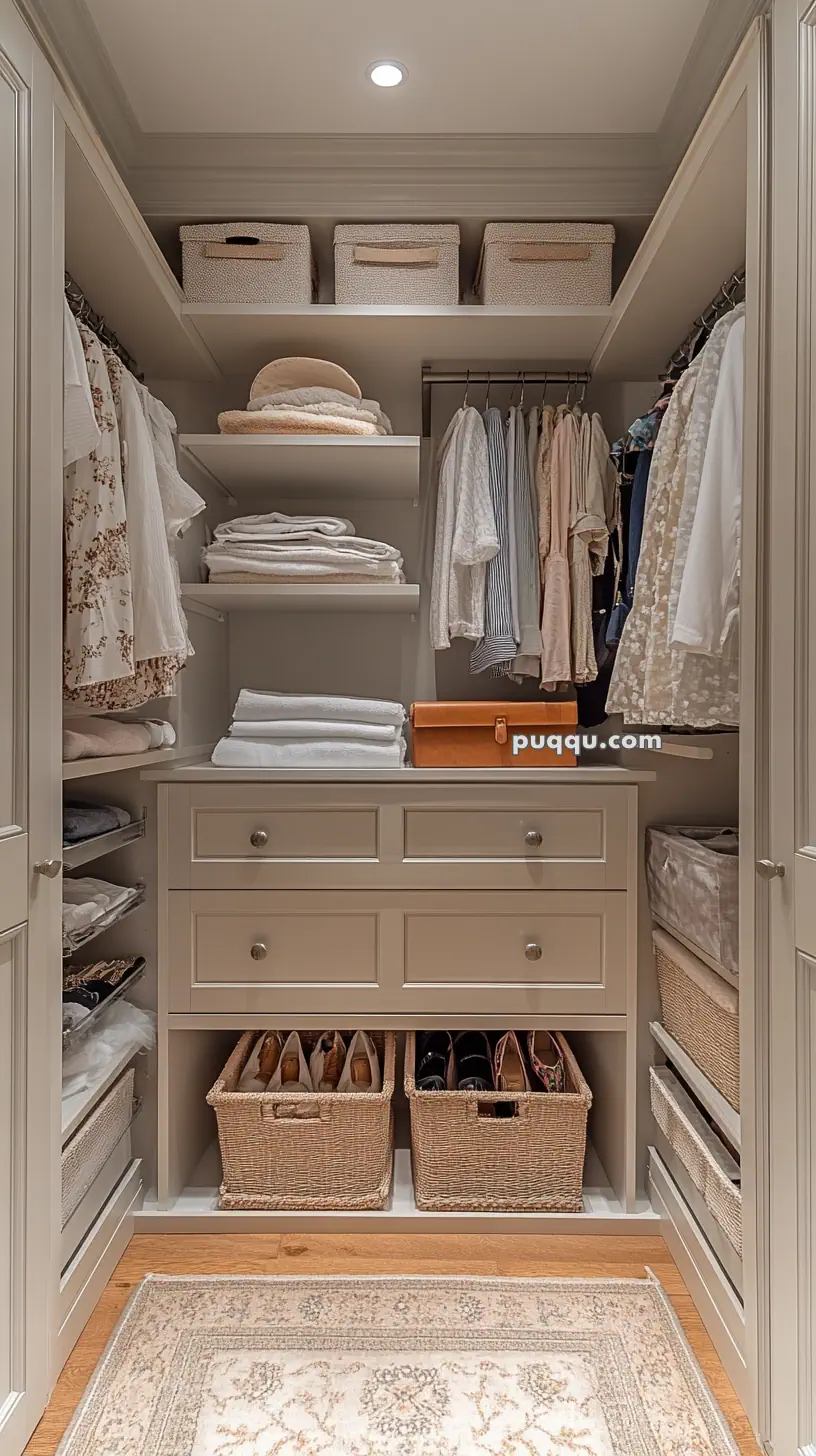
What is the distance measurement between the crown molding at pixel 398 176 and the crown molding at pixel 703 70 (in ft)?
0.25

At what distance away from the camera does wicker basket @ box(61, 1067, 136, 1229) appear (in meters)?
1.56

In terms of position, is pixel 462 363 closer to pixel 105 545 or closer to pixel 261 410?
pixel 261 410

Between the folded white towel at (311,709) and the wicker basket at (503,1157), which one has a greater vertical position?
the folded white towel at (311,709)

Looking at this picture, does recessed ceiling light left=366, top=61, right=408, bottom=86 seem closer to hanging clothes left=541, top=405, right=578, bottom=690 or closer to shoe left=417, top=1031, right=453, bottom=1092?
hanging clothes left=541, top=405, right=578, bottom=690

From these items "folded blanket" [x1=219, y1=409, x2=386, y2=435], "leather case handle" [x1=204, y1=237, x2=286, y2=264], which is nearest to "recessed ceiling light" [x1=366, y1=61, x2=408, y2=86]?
"leather case handle" [x1=204, y1=237, x2=286, y2=264]

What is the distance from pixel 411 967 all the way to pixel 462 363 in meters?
1.55

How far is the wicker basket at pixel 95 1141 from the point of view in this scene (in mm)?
1562

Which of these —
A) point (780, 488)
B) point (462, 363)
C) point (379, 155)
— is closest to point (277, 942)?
point (780, 488)

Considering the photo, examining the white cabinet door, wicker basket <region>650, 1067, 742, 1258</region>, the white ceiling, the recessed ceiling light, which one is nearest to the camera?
the white cabinet door

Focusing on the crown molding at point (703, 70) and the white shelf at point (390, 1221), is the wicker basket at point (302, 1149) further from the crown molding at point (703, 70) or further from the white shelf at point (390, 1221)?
the crown molding at point (703, 70)

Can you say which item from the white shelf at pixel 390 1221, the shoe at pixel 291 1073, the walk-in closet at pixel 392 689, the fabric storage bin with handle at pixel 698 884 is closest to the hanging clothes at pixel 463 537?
the walk-in closet at pixel 392 689

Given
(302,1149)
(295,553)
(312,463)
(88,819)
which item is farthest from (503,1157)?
(312,463)

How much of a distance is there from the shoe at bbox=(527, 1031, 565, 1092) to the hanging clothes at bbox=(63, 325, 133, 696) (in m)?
1.32

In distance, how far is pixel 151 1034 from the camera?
6.47 ft
